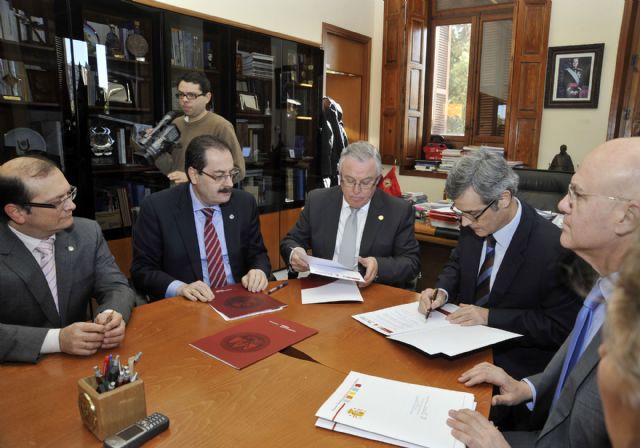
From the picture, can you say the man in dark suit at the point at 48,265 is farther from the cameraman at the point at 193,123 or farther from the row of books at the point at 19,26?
the row of books at the point at 19,26

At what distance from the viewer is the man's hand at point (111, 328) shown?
137cm

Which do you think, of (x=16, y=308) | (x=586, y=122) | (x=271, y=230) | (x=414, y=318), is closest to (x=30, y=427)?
(x=16, y=308)

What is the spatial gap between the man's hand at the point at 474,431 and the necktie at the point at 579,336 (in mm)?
344

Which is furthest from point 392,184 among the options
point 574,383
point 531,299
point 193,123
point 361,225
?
point 574,383

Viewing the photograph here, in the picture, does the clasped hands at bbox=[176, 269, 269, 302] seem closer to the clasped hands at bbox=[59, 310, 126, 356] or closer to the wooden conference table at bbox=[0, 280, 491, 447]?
the wooden conference table at bbox=[0, 280, 491, 447]

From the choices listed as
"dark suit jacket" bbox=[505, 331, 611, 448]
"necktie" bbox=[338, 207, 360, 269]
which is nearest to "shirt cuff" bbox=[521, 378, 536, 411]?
"dark suit jacket" bbox=[505, 331, 611, 448]

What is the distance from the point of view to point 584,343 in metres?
1.25

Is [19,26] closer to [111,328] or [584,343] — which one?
[111,328]

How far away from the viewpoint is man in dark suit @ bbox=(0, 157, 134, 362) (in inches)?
58.1

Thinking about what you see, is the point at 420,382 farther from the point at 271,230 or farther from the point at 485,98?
the point at 485,98

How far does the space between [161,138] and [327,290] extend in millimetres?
2032

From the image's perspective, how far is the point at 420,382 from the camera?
1.24 m

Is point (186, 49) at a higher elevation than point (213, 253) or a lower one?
higher

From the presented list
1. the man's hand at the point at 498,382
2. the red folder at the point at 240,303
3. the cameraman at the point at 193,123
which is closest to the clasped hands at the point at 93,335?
the red folder at the point at 240,303
